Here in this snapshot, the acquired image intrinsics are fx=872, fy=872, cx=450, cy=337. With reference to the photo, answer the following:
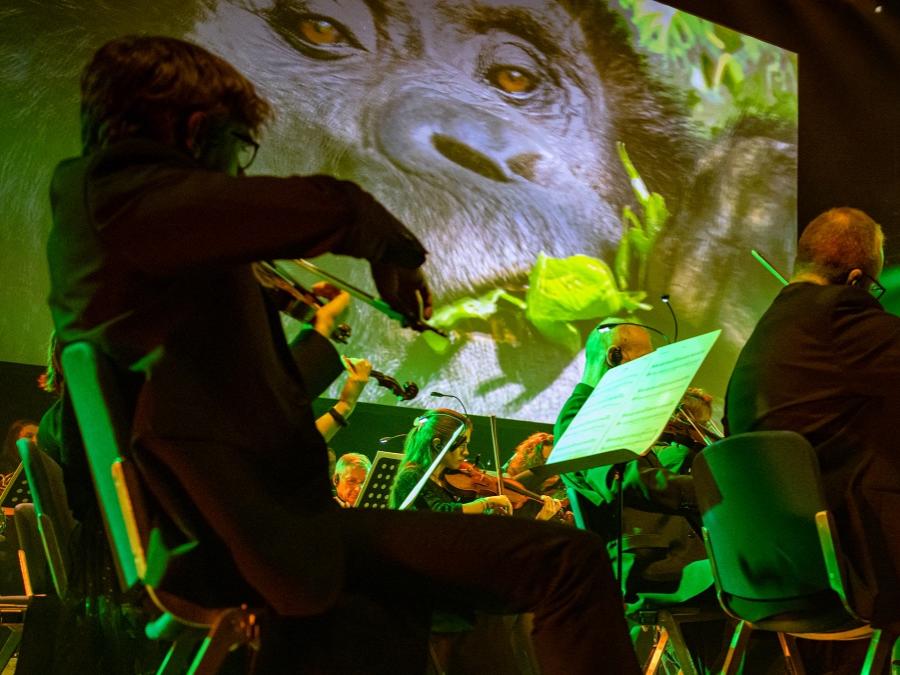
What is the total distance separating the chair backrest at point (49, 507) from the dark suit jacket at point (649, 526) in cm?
140

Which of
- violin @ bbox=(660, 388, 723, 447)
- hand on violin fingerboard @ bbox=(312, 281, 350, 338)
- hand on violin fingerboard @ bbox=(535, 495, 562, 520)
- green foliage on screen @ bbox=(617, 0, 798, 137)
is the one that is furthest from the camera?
green foliage on screen @ bbox=(617, 0, 798, 137)

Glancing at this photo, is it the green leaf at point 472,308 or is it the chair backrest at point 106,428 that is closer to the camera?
the chair backrest at point 106,428

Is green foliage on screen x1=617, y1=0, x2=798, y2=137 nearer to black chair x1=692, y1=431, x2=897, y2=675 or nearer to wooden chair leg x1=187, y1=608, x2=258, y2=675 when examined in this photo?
black chair x1=692, y1=431, x2=897, y2=675

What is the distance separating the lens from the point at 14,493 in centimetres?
324

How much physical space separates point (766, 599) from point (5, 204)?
3741 millimetres

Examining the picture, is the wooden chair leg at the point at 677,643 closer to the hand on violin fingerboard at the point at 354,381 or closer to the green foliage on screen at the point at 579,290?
the hand on violin fingerboard at the point at 354,381

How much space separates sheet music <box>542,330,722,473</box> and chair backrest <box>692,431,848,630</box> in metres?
0.17

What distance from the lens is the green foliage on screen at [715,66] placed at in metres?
5.50

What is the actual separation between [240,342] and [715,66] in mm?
5243

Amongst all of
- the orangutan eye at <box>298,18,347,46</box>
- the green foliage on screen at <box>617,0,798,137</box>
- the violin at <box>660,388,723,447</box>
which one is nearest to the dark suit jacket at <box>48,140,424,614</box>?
the violin at <box>660,388,723,447</box>

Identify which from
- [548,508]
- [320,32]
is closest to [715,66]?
[320,32]

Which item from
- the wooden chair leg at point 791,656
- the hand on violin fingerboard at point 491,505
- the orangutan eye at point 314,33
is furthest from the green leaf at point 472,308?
the wooden chair leg at point 791,656

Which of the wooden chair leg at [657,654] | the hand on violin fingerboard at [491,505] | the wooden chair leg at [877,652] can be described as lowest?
the hand on violin fingerboard at [491,505]

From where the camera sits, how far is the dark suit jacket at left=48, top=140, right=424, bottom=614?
1078 mm
